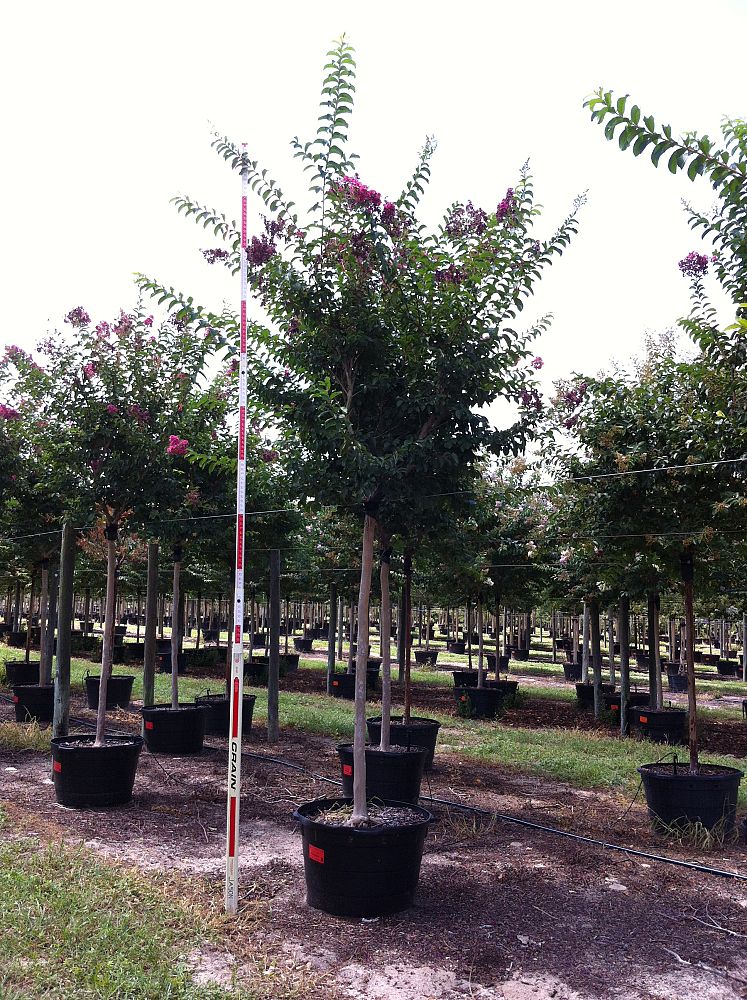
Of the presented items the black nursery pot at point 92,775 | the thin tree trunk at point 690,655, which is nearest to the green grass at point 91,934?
the black nursery pot at point 92,775

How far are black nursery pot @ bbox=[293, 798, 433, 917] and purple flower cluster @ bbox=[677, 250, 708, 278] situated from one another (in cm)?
392

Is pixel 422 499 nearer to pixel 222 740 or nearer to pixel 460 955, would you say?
pixel 460 955

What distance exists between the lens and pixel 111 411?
7.27 meters

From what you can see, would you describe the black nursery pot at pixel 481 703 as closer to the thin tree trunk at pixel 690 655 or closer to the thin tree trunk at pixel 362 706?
the thin tree trunk at pixel 690 655

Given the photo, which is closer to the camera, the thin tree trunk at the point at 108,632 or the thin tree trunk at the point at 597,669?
the thin tree trunk at the point at 108,632

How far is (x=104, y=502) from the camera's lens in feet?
24.8

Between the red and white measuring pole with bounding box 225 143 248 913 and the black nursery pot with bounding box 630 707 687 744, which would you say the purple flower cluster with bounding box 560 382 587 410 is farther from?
the black nursery pot with bounding box 630 707 687 744

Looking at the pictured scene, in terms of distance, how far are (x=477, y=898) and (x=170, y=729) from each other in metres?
5.15

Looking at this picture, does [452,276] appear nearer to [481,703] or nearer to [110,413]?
[110,413]

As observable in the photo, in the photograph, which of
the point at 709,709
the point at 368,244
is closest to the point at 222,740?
the point at 368,244

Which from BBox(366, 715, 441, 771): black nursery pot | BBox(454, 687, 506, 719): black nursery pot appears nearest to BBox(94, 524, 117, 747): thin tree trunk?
BBox(366, 715, 441, 771): black nursery pot

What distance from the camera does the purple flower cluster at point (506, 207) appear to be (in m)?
5.27

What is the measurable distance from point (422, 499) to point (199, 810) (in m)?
3.23

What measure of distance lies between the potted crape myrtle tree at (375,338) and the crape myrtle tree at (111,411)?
203cm
